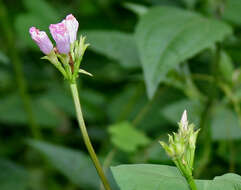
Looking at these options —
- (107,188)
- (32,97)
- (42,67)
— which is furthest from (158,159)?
(42,67)

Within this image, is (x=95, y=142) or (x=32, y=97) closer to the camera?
(x=95, y=142)

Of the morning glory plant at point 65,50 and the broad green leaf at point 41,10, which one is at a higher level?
the morning glory plant at point 65,50

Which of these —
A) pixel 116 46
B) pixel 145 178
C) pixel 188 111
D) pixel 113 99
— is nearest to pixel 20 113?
pixel 113 99

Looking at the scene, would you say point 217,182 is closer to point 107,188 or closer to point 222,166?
point 107,188

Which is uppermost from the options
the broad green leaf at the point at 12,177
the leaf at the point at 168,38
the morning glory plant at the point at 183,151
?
the leaf at the point at 168,38

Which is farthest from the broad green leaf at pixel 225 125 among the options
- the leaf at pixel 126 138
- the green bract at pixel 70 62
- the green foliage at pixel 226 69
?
the green bract at pixel 70 62

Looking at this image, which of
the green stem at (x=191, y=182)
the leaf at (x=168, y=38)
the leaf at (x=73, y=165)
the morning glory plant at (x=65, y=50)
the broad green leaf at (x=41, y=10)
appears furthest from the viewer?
the broad green leaf at (x=41, y=10)

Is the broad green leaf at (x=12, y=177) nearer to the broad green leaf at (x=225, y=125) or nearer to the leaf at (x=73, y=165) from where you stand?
the leaf at (x=73, y=165)

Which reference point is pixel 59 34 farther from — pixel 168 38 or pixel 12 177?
pixel 12 177
